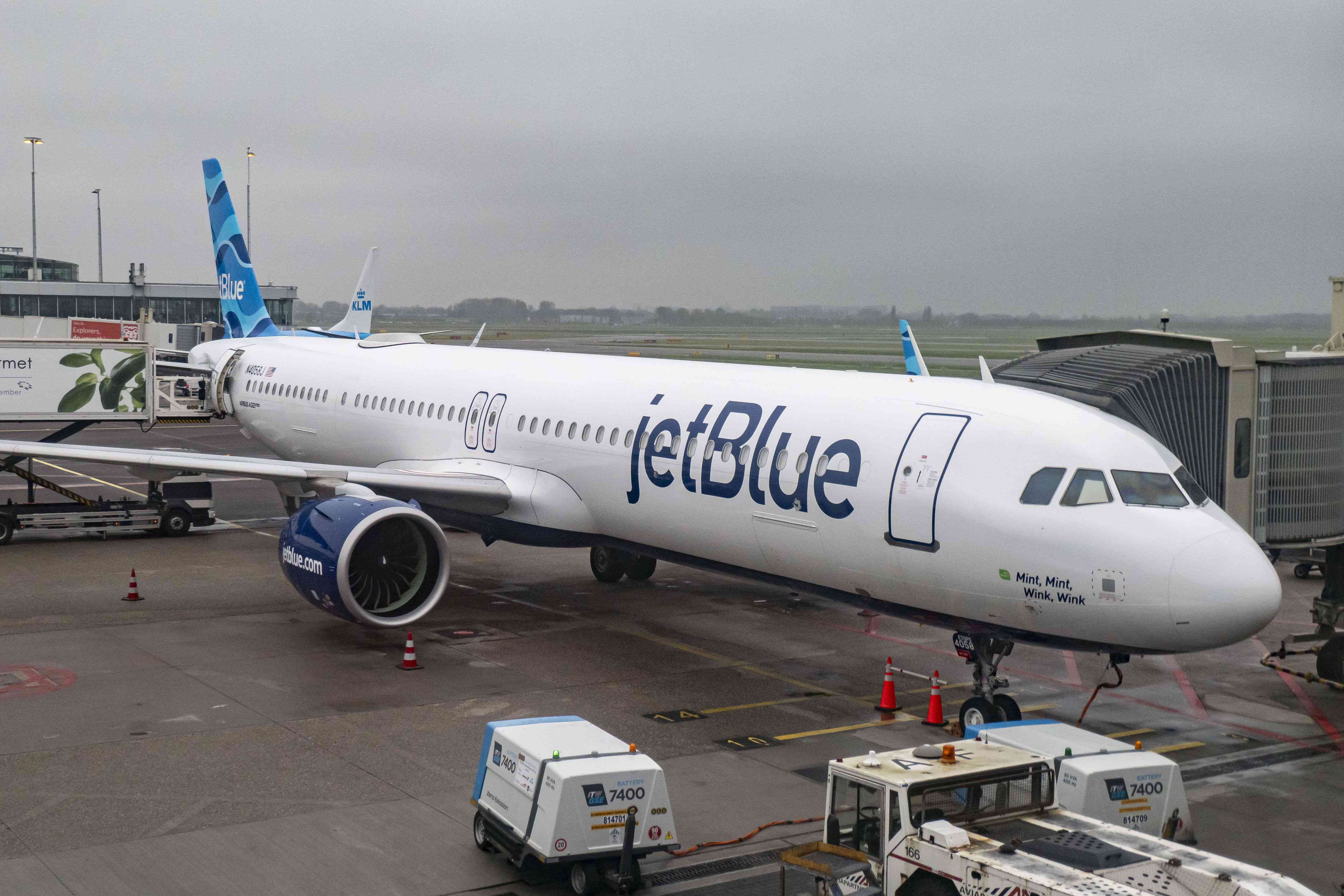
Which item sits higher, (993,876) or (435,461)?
(435,461)

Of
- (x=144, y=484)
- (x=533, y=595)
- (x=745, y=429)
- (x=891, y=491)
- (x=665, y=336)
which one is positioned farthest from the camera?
(x=665, y=336)

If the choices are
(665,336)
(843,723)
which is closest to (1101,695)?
(843,723)

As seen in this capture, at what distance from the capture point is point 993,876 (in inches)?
318

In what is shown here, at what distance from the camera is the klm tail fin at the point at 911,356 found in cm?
2155

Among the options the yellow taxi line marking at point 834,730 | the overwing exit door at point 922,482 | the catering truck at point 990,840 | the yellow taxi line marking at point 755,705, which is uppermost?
the overwing exit door at point 922,482

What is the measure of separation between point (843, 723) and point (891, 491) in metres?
2.80

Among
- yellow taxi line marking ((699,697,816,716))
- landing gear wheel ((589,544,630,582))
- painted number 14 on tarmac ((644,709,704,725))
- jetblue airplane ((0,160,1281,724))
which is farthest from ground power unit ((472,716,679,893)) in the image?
landing gear wheel ((589,544,630,582))

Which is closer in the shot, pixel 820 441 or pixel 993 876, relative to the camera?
pixel 993 876

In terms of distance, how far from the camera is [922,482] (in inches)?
559

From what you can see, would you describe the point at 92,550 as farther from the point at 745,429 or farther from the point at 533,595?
the point at 745,429

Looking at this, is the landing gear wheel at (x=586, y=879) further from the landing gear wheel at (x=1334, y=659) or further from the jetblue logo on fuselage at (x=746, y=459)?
the landing gear wheel at (x=1334, y=659)

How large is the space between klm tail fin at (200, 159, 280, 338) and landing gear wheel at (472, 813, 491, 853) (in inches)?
909

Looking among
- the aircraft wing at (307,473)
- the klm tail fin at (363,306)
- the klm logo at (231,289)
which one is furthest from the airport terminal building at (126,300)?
the aircraft wing at (307,473)

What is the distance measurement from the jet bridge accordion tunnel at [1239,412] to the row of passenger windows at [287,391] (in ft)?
47.9
